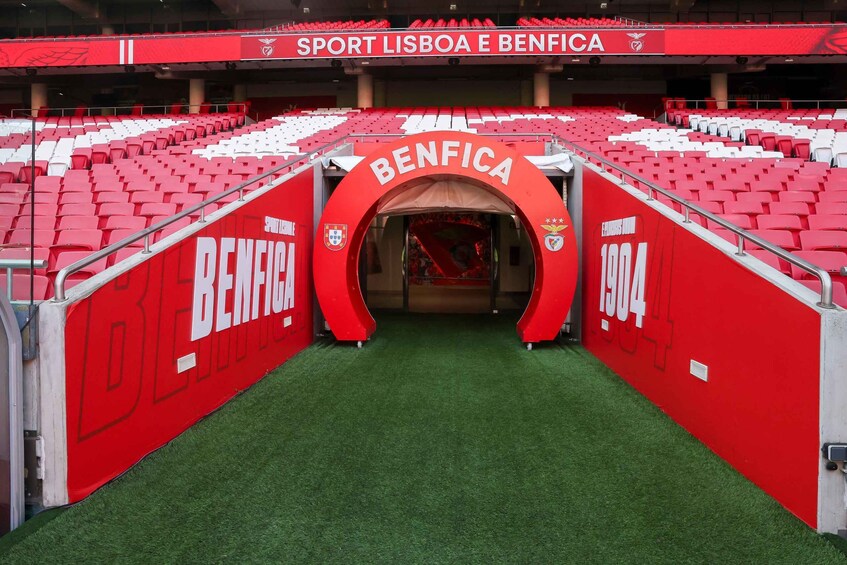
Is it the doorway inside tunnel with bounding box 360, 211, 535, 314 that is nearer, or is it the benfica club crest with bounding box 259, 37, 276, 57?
the doorway inside tunnel with bounding box 360, 211, 535, 314

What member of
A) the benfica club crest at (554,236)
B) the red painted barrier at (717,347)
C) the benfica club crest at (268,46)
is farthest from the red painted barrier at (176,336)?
the benfica club crest at (268,46)

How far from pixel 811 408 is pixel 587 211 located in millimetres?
4196

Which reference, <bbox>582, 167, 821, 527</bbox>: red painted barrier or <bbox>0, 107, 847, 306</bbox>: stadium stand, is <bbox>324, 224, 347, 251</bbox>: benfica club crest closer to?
<bbox>0, 107, 847, 306</bbox>: stadium stand

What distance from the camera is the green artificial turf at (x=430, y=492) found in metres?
2.04

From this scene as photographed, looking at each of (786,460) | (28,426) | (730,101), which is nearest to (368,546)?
(28,426)

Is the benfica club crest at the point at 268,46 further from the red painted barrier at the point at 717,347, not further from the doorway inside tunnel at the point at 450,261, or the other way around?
the red painted barrier at the point at 717,347

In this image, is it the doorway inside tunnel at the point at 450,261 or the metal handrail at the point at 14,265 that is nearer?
the metal handrail at the point at 14,265

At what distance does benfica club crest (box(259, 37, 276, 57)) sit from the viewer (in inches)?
641

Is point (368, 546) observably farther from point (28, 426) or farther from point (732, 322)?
point (732, 322)

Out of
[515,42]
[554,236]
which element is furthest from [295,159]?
[515,42]

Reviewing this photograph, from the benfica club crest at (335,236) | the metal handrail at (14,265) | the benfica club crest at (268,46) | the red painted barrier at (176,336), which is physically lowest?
the red painted barrier at (176,336)

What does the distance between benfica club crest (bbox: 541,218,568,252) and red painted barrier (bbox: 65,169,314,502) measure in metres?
2.93

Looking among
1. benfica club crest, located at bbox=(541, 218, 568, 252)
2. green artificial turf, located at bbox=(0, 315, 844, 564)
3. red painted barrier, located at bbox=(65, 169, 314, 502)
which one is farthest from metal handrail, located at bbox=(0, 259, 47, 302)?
benfica club crest, located at bbox=(541, 218, 568, 252)

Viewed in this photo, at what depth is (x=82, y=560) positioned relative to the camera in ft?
6.42
